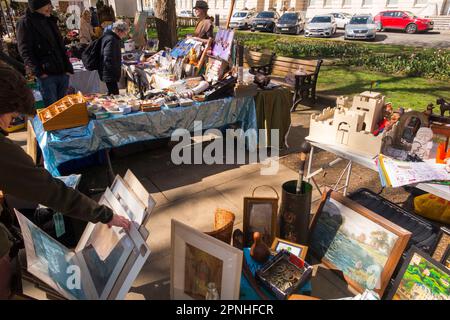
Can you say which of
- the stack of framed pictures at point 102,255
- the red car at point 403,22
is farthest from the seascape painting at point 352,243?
the red car at point 403,22

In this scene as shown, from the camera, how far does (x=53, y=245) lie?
175 centimetres

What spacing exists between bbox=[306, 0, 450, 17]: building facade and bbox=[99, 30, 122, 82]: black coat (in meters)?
27.1

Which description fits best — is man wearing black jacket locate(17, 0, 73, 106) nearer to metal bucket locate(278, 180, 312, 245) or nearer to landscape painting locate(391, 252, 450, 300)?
metal bucket locate(278, 180, 312, 245)

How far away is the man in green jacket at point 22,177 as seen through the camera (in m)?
1.33

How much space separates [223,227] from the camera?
7.45ft

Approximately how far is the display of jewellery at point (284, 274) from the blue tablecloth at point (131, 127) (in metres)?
2.12

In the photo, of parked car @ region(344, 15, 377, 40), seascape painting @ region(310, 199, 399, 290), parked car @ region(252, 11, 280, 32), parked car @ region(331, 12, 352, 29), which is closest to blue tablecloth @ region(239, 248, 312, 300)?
seascape painting @ region(310, 199, 399, 290)

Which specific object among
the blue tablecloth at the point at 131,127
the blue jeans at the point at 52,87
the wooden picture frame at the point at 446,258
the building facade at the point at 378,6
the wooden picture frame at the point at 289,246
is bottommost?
the wooden picture frame at the point at 289,246

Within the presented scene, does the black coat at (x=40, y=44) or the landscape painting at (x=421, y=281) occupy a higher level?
the black coat at (x=40, y=44)

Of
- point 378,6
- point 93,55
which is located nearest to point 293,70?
point 93,55

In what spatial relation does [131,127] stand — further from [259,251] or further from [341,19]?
[341,19]

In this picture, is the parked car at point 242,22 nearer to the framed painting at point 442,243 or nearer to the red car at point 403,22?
the red car at point 403,22

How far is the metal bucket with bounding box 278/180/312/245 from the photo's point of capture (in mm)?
2332

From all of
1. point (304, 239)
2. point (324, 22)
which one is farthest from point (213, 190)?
point (324, 22)
